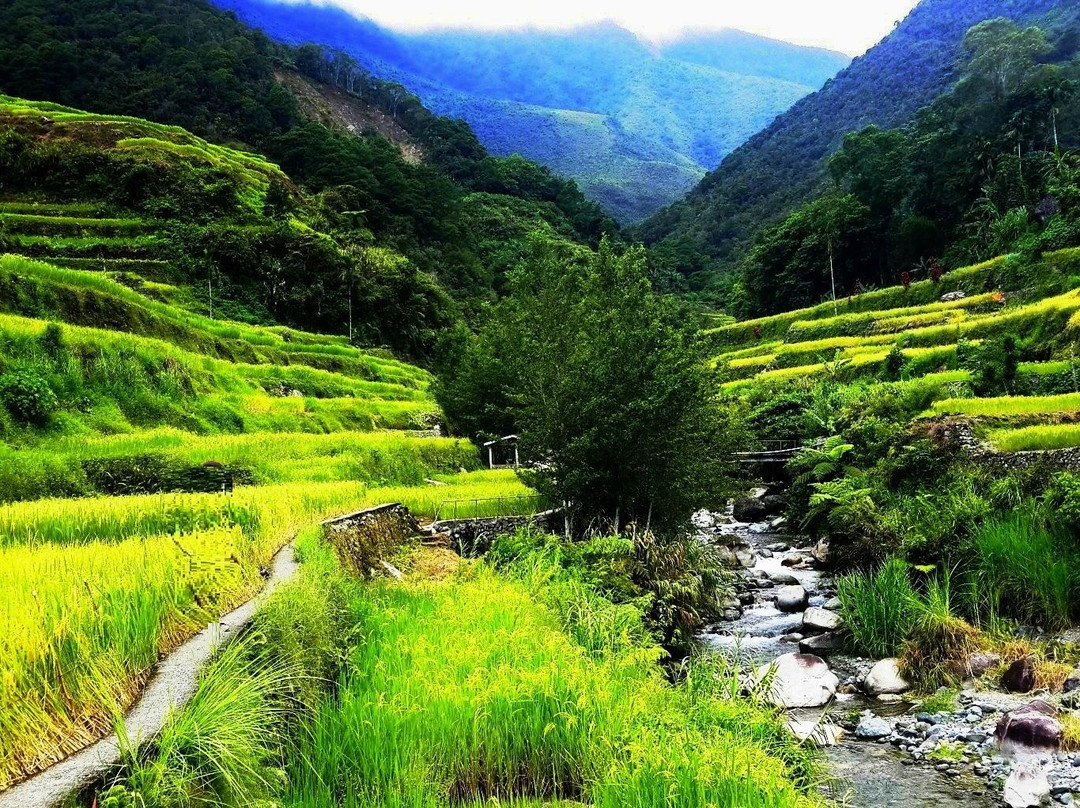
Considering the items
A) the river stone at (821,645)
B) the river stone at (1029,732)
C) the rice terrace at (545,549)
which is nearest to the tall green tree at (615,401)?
the rice terrace at (545,549)

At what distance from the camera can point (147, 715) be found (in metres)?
4.55

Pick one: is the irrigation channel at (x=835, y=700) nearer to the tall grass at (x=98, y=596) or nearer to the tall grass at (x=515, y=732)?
the tall grass at (x=515, y=732)

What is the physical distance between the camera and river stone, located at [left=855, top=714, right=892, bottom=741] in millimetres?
10227

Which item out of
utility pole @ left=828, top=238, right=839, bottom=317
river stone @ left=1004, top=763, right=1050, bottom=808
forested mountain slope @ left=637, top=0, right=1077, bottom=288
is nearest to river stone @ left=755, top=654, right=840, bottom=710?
river stone @ left=1004, top=763, right=1050, bottom=808

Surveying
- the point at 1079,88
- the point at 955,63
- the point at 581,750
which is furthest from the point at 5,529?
the point at 955,63

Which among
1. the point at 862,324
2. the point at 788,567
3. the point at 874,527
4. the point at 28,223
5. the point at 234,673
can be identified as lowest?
the point at 788,567

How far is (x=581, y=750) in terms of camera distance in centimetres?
663

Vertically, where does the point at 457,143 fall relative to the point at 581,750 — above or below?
above

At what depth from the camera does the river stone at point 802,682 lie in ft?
37.3

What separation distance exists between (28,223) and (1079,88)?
8808 centimetres

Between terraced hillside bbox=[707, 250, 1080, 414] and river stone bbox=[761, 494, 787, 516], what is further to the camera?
river stone bbox=[761, 494, 787, 516]

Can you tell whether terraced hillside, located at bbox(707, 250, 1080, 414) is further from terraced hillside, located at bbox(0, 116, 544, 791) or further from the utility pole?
terraced hillside, located at bbox(0, 116, 544, 791)

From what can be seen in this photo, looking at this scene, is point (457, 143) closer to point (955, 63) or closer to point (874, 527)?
point (955, 63)

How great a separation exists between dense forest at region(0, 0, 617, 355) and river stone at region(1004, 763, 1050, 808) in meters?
60.1
